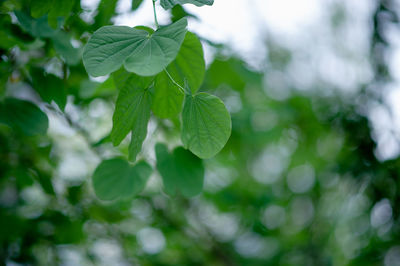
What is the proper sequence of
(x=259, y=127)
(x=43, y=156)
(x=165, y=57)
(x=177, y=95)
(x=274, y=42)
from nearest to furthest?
(x=165, y=57)
(x=177, y=95)
(x=43, y=156)
(x=259, y=127)
(x=274, y=42)

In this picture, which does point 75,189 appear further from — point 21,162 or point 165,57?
point 165,57

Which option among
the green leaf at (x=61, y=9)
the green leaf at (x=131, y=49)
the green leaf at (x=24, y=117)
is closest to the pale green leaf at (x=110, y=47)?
the green leaf at (x=131, y=49)

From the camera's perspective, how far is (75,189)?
1116 mm

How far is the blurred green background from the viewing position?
3.38ft

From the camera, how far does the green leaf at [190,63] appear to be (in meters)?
0.51

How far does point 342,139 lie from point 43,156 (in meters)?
1.23

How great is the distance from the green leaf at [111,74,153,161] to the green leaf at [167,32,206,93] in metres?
0.06

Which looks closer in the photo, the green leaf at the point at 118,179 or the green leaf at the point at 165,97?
the green leaf at the point at 165,97

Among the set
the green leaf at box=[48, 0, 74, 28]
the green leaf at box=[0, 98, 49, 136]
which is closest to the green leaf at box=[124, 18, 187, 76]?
the green leaf at box=[48, 0, 74, 28]

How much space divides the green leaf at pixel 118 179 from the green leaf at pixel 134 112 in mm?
191

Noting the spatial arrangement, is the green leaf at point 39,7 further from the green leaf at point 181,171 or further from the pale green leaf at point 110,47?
the green leaf at point 181,171

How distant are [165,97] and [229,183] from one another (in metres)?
1.05

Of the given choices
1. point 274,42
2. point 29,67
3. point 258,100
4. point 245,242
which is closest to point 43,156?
point 29,67

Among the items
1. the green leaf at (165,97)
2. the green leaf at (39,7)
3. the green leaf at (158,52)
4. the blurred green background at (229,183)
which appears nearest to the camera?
the green leaf at (158,52)
